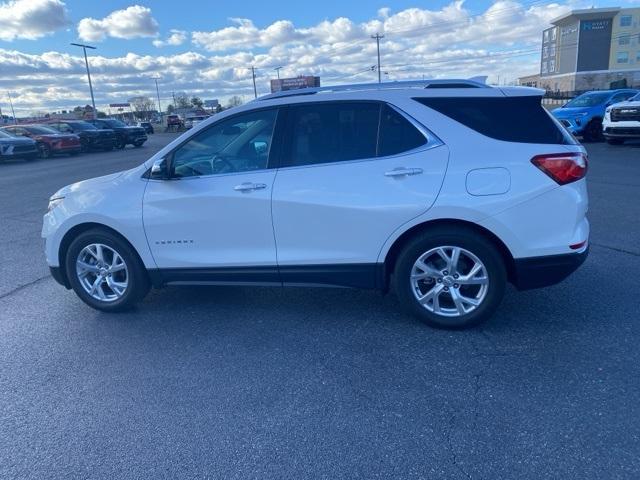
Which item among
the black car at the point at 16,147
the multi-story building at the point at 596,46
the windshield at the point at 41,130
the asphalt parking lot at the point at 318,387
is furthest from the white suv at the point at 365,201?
the multi-story building at the point at 596,46

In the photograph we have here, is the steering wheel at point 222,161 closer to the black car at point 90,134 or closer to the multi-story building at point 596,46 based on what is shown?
the black car at point 90,134

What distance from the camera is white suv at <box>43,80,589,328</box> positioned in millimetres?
3666

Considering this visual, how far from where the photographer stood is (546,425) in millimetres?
2805

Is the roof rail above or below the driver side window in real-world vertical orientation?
above

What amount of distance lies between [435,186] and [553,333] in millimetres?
1449

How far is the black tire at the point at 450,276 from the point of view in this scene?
375 centimetres

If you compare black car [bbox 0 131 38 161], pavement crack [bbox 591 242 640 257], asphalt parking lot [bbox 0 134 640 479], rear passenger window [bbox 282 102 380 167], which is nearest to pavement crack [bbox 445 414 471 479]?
asphalt parking lot [bbox 0 134 640 479]

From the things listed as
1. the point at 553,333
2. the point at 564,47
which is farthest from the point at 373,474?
the point at 564,47

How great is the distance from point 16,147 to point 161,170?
22.2 m

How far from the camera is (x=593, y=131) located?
1816cm

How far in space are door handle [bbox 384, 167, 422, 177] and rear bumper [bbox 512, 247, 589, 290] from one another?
98 cm

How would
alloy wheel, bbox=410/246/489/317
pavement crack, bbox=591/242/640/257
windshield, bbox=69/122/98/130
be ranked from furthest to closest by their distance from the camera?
windshield, bbox=69/122/98/130, pavement crack, bbox=591/242/640/257, alloy wheel, bbox=410/246/489/317

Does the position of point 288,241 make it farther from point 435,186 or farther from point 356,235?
point 435,186

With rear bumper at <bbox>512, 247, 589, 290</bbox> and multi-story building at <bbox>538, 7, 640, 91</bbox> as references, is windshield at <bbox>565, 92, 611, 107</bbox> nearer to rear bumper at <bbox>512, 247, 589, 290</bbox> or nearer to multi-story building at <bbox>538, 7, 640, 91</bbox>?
rear bumper at <bbox>512, 247, 589, 290</bbox>
